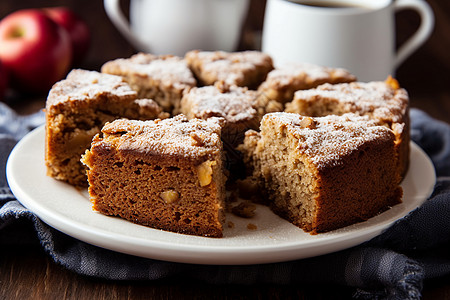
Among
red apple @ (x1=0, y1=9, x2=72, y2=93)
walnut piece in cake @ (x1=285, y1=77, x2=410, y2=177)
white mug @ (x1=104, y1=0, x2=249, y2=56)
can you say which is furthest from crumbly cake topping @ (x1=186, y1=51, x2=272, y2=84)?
red apple @ (x1=0, y1=9, x2=72, y2=93)

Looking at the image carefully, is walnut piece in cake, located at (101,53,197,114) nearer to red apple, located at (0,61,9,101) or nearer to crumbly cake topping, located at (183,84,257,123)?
crumbly cake topping, located at (183,84,257,123)

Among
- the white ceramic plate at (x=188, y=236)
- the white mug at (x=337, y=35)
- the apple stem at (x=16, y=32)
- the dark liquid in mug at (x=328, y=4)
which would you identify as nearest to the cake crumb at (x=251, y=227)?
the white ceramic plate at (x=188, y=236)

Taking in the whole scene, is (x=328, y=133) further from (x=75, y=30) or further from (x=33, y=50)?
(x=75, y=30)

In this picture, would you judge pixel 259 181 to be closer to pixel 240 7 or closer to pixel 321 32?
pixel 321 32

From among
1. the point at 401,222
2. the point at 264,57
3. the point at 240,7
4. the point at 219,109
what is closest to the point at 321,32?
the point at 264,57

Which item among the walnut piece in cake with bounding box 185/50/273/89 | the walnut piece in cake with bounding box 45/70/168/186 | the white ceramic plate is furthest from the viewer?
the walnut piece in cake with bounding box 185/50/273/89

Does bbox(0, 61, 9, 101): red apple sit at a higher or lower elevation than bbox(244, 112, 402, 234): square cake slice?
lower

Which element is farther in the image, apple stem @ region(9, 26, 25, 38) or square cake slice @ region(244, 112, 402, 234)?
apple stem @ region(9, 26, 25, 38)
